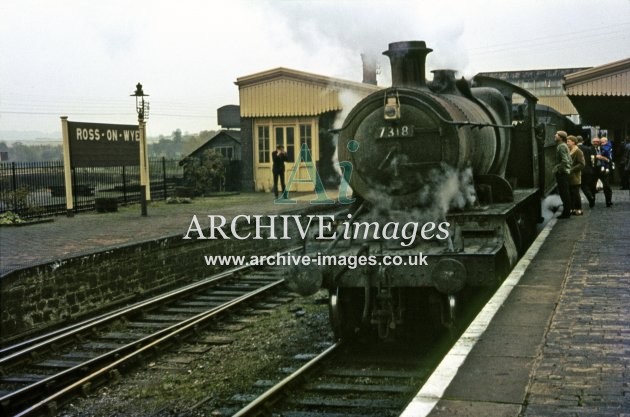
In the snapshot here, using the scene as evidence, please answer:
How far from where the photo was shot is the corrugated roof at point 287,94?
22.6m

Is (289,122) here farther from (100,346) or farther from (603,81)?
(100,346)

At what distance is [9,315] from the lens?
336 inches

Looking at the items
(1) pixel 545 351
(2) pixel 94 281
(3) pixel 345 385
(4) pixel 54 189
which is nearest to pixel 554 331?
(1) pixel 545 351

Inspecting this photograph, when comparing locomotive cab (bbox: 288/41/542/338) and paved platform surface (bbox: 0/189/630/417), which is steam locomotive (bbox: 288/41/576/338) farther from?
paved platform surface (bbox: 0/189/630/417)

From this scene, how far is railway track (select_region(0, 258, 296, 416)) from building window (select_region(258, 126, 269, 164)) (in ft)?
42.1

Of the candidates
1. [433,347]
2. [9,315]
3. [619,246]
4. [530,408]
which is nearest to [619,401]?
[530,408]

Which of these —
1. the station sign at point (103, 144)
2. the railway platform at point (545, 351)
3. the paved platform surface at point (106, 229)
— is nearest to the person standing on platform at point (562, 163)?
the railway platform at point (545, 351)

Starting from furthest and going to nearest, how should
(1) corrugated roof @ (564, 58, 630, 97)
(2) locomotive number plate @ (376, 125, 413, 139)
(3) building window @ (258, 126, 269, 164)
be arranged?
(3) building window @ (258, 126, 269, 164) < (1) corrugated roof @ (564, 58, 630, 97) < (2) locomotive number plate @ (376, 125, 413, 139)

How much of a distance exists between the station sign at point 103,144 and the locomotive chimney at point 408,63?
958 cm

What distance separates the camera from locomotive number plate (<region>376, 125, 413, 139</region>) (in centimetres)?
746

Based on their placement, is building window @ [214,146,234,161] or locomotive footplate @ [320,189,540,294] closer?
locomotive footplate @ [320,189,540,294]

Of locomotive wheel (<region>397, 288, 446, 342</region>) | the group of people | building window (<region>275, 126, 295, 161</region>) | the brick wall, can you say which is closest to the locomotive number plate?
locomotive wheel (<region>397, 288, 446, 342</region>)

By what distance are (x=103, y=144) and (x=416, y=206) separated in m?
10.4

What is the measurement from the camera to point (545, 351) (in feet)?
17.0
